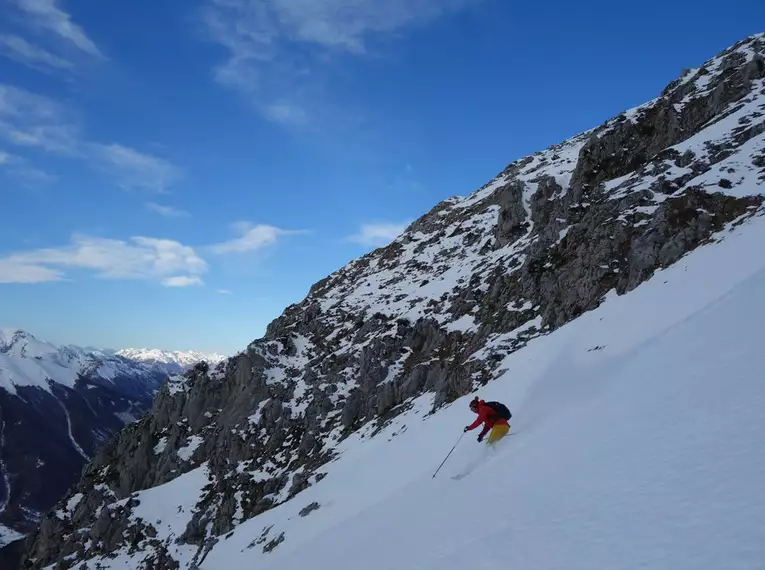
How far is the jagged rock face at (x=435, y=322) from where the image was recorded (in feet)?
110

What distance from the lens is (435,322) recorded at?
5481 cm

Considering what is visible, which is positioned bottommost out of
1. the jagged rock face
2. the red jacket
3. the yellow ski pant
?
the yellow ski pant

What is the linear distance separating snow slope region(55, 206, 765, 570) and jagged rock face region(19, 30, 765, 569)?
11.8 m

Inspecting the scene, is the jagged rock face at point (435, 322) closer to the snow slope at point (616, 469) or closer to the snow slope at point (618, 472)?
the snow slope at point (616, 469)

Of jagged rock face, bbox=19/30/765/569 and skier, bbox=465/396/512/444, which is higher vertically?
jagged rock face, bbox=19/30/765/569

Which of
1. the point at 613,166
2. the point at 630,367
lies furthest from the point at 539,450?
the point at 613,166

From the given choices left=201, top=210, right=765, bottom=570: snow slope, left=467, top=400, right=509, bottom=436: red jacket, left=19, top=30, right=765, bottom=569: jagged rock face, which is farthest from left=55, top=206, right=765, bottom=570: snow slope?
left=19, top=30, right=765, bottom=569: jagged rock face

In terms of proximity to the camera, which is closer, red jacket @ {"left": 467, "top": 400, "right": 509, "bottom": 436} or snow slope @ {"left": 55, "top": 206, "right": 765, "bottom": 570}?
snow slope @ {"left": 55, "top": 206, "right": 765, "bottom": 570}

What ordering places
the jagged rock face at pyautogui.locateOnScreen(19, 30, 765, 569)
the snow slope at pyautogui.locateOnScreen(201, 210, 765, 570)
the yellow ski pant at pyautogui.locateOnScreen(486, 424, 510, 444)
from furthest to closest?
the jagged rock face at pyautogui.locateOnScreen(19, 30, 765, 569), the yellow ski pant at pyautogui.locateOnScreen(486, 424, 510, 444), the snow slope at pyautogui.locateOnScreen(201, 210, 765, 570)

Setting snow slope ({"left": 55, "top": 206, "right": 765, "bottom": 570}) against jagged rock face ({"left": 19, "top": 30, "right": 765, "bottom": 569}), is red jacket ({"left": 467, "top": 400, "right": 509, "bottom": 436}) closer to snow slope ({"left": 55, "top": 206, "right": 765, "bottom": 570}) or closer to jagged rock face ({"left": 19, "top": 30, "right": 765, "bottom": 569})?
snow slope ({"left": 55, "top": 206, "right": 765, "bottom": 570})

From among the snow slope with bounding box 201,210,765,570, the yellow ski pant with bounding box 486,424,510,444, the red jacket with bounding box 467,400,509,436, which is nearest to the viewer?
the snow slope with bounding box 201,210,765,570

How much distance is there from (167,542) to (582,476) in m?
55.6

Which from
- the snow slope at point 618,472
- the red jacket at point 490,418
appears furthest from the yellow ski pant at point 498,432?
the snow slope at point 618,472

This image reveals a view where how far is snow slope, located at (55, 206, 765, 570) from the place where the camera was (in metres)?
6.13
